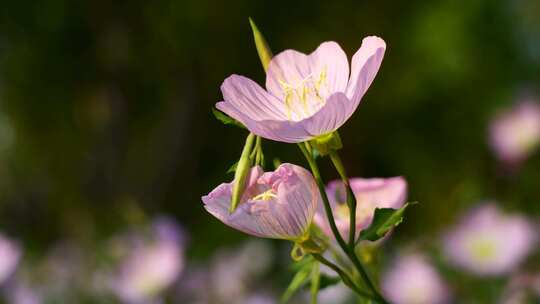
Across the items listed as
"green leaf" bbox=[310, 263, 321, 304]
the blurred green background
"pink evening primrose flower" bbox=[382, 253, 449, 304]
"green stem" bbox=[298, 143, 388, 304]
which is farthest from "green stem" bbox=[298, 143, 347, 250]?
the blurred green background

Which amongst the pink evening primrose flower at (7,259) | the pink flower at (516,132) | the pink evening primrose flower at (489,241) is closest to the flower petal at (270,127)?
the pink evening primrose flower at (489,241)

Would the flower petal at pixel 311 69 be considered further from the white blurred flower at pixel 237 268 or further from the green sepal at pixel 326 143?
the white blurred flower at pixel 237 268

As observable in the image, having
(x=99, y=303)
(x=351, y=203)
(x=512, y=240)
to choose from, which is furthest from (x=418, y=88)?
(x=351, y=203)

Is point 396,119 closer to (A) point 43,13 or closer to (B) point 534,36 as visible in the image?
(B) point 534,36

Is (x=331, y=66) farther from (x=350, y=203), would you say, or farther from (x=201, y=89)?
(x=201, y=89)

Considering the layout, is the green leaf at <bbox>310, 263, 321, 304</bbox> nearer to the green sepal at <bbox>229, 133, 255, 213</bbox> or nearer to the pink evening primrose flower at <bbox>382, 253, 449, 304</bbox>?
the green sepal at <bbox>229, 133, 255, 213</bbox>

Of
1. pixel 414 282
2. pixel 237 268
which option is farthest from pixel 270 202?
pixel 237 268
